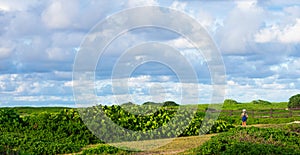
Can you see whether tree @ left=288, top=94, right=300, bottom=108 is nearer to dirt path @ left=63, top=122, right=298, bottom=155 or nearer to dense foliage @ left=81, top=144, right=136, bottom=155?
dirt path @ left=63, top=122, right=298, bottom=155

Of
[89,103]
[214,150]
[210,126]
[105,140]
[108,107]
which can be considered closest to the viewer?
[214,150]

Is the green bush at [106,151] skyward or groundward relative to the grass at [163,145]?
groundward

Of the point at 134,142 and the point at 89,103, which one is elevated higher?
the point at 89,103

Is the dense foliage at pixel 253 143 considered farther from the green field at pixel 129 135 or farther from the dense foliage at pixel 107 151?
the dense foliage at pixel 107 151

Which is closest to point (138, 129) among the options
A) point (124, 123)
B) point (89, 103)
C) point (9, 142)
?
point (124, 123)

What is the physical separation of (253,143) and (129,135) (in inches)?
276

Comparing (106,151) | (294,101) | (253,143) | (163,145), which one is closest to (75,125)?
(163,145)

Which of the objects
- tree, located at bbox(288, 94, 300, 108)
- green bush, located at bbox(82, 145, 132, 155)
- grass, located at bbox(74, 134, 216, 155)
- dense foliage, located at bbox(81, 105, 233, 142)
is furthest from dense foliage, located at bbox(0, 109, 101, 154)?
tree, located at bbox(288, 94, 300, 108)

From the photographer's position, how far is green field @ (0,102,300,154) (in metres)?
15.9

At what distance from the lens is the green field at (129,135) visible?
15852 mm

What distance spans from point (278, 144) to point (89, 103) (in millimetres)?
7338

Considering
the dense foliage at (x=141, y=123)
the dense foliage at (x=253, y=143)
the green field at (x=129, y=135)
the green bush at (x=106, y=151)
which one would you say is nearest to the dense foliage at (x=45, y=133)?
the green field at (x=129, y=135)

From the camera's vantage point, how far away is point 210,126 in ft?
82.3

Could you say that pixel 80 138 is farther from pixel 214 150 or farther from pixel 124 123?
pixel 214 150
